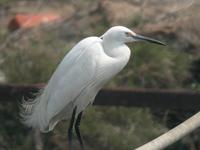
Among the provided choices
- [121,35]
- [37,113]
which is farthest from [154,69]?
[121,35]

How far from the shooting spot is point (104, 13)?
7781 millimetres

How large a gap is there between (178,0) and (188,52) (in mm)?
799

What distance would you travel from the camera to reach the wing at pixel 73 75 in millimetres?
4180

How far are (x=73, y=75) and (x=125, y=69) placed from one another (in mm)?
2258

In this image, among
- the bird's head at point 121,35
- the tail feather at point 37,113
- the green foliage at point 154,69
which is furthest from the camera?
the green foliage at point 154,69

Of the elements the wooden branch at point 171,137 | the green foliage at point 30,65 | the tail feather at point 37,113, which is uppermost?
the wooden branch at point 171,137

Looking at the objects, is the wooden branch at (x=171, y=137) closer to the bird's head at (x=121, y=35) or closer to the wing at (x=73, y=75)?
the bird's head at (x=121, y=35)

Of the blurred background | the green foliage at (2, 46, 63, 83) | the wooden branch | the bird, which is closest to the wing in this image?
the bird

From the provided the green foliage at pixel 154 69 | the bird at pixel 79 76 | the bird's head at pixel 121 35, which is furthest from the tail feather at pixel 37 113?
the green foliage at pixel 154 69

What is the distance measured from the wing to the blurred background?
1.58 metres

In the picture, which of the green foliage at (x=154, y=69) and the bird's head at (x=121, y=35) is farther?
the green foliage at (x=154, y=69)

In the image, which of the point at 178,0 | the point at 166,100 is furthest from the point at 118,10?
the point at 166,100

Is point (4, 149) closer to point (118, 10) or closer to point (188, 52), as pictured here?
point (188, 52)

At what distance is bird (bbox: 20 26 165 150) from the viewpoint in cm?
409
